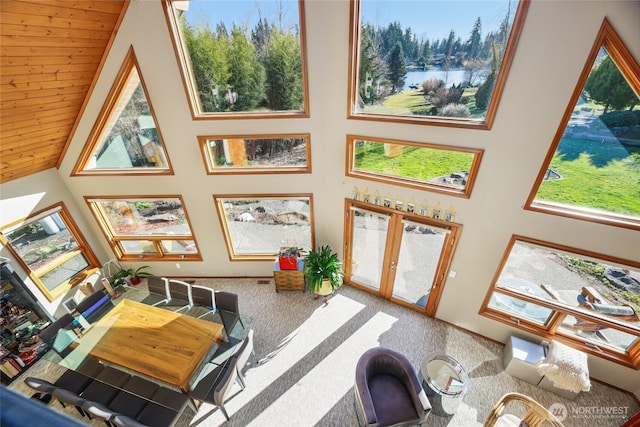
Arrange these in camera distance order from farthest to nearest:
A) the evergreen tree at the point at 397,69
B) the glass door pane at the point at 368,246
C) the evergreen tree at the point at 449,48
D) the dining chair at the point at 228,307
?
the glass door pane at the point at 368,246 < the dining chair at the point at 228,307 < the evergreen tree at the point at 397,69 < the evergreen tree at the point at 449,48

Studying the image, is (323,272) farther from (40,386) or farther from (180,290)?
(40,386)

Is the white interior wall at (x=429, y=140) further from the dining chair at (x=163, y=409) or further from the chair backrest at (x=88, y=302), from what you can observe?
the dining chair at (x=163, y=409)

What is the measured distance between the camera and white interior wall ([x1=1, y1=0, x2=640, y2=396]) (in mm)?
2586

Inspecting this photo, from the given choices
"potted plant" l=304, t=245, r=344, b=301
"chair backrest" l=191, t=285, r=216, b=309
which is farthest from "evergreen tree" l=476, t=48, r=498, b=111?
"chair backrest" l=191, t=285, r=216, b=309

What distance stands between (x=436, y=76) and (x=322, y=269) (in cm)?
348

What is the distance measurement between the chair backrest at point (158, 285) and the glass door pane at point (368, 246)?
3366 mm

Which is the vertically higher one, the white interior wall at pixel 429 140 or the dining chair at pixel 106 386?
the white interior wall at pixel 429 140

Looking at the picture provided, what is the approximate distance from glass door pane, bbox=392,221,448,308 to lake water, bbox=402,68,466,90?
2.03 meters

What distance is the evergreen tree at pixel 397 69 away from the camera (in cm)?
342

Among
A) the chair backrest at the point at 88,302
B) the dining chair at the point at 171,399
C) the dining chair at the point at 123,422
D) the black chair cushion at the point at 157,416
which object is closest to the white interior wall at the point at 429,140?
the chair backrest at the point at 88,302

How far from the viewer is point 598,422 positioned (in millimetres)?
3451

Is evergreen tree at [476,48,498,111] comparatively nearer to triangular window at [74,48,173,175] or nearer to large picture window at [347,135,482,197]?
large picture window at [347,135,482,197]

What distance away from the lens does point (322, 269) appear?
16.0 feet

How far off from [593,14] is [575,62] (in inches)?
14.6
